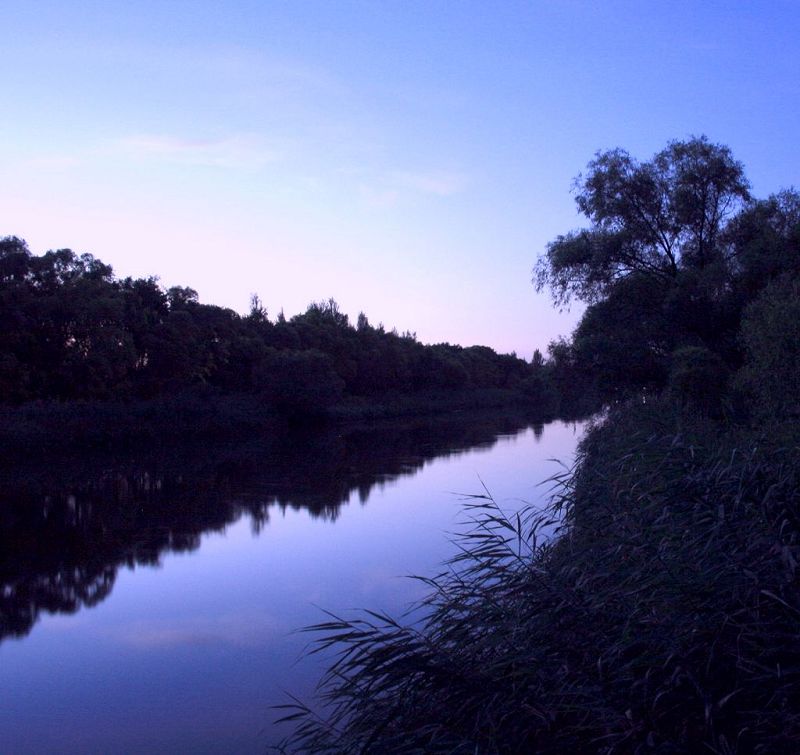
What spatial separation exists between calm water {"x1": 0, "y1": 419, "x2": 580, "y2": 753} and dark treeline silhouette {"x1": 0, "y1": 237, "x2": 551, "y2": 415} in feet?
20.8

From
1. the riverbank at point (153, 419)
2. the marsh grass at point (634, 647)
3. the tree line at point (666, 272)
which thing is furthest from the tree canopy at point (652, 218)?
the marsh grass at point (634, 647)

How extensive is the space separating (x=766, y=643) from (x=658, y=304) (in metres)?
16.4

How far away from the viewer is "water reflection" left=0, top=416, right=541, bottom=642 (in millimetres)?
12969

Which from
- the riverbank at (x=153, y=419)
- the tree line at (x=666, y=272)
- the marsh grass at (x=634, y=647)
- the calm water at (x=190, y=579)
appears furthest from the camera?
the riverbank at (x=153, y=419)

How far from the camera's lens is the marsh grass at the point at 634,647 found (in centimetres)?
443

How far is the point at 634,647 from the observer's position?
489 cm

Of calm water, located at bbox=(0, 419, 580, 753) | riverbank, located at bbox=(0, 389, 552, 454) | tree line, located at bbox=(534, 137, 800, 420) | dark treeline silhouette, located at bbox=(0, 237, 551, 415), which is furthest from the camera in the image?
dark treeline silhouette, located at bbox=(0, 237, 551, 415)

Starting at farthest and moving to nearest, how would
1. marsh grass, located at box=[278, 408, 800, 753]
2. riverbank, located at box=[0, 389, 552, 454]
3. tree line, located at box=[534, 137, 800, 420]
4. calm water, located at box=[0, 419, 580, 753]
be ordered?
riverbank, located at box=[0, 389, 552, 454], tree line, located at box=[534, 137, 800, 420], calm water, located at box=[0, 419, 580, 753], marsh grass, located at box=[278, 408, 800, 753]

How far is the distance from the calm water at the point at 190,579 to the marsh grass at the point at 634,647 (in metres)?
2.72

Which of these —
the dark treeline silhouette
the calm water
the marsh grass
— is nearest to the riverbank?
the dark treeline silhouette

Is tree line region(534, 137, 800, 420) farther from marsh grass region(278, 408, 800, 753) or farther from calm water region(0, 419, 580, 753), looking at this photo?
marsh grass region(278, 408, 800, 753)

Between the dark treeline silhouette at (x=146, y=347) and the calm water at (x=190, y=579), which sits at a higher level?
the dark treeline silhouette at (x=146, y=347)

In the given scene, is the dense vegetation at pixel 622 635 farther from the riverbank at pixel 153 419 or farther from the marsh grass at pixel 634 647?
the riverbank at pixel 153 419

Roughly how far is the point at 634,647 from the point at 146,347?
3718cm
